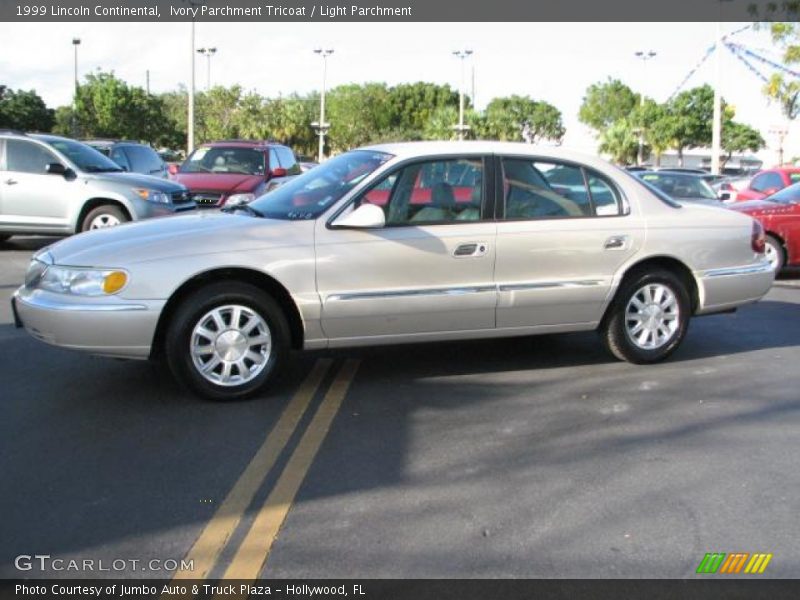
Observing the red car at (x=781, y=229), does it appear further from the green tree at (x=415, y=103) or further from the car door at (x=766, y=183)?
the green tree at (x=415, y=103)

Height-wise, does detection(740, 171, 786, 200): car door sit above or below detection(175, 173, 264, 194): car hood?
above

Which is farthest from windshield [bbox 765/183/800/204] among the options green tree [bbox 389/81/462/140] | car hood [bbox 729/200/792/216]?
green tree [bbox 389/81/462/140]

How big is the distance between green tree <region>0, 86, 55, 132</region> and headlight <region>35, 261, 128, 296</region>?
41169mm

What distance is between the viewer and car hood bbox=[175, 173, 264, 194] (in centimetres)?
1401

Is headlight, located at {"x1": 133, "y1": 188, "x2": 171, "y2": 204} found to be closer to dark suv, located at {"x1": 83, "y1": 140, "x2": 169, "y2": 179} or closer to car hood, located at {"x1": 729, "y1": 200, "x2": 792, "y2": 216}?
dark suv, located at {"x1": 83, "y1": 140, "x2": 169, "y2": 179}

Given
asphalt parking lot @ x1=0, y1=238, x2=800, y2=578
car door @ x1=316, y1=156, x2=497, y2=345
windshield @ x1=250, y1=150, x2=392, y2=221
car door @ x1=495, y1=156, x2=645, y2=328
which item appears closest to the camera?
asphalt parking lot @ x1=0, y1=238, x2=800, y2=578

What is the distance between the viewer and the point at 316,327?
18.5 feet

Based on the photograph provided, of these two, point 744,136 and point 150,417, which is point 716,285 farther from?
point 744,136

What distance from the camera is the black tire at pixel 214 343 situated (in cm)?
535

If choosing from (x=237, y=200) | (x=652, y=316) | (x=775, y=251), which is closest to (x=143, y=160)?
(x=237, y=200)

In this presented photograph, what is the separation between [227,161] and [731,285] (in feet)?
33.6

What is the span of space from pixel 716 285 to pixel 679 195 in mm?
8720

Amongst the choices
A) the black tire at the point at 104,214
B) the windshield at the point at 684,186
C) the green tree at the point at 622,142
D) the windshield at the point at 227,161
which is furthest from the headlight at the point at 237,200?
the green tree at the point at 622,142

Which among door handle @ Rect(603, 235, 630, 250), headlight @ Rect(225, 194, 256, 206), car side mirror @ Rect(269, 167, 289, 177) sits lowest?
door handle @ Rect(603, 235, 630, 250)
